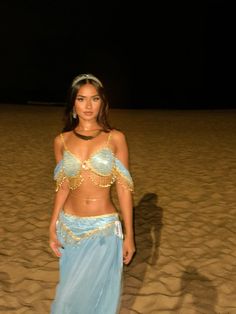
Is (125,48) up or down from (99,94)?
up

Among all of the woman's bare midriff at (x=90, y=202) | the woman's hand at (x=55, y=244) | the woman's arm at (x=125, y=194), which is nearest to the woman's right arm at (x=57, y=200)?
the woman's hand at (x=55, y=244)

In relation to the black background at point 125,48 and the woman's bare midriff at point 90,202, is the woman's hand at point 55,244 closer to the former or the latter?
the woman's bare midriff at point 90,202

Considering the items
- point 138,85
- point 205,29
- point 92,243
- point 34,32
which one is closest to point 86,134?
point 92,243

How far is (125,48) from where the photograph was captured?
34.8 m

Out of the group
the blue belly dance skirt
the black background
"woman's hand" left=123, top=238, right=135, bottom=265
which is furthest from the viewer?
the black background

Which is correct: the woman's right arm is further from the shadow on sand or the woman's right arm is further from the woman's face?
the shadow on sand

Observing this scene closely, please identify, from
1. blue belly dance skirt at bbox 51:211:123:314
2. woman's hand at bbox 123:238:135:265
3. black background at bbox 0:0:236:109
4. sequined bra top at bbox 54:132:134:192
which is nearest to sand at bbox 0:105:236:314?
woman's hand at bbox 123:238:135:265

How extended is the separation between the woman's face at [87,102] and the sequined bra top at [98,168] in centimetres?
17

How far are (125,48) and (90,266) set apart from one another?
112 feet

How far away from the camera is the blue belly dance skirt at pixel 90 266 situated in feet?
6.88

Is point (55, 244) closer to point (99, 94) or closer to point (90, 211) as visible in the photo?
point (90, 211)

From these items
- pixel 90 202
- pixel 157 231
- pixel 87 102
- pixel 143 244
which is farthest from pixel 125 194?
pixel 157 231

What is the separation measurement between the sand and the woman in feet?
4.09

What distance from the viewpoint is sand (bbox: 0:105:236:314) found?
3.47m
